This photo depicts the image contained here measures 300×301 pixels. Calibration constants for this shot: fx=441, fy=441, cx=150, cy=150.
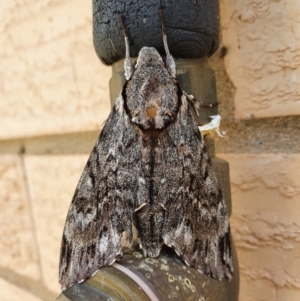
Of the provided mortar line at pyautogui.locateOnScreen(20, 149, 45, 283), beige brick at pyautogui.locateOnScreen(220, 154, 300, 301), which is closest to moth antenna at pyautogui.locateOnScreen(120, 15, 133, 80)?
beige brick at pyautogui.locateOnScreen(220, 154, 300, 301)

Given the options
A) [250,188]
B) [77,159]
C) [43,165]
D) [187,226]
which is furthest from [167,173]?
[43,165]

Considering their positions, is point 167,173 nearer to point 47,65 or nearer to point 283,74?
point 283,74

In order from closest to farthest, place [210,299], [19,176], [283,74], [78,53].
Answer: [210,299] → [283,74] → [78,53] → [19,176]

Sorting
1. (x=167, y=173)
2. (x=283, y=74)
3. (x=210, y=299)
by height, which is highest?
(x=283, y=74)

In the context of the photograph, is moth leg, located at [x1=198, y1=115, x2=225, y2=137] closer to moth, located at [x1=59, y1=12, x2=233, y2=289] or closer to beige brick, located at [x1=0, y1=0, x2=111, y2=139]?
moth, located at [x1=59, y1=12, x2=233, y2=289]

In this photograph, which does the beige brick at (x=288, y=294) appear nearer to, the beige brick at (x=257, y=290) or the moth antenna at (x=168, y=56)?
the beige brick at (x=257, y=290)

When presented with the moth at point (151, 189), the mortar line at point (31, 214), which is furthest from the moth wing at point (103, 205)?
the mortar line at point (31, 214)

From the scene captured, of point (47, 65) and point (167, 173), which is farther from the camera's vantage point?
point (47, 65)

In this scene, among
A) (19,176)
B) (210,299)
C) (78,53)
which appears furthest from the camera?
(19,176)
